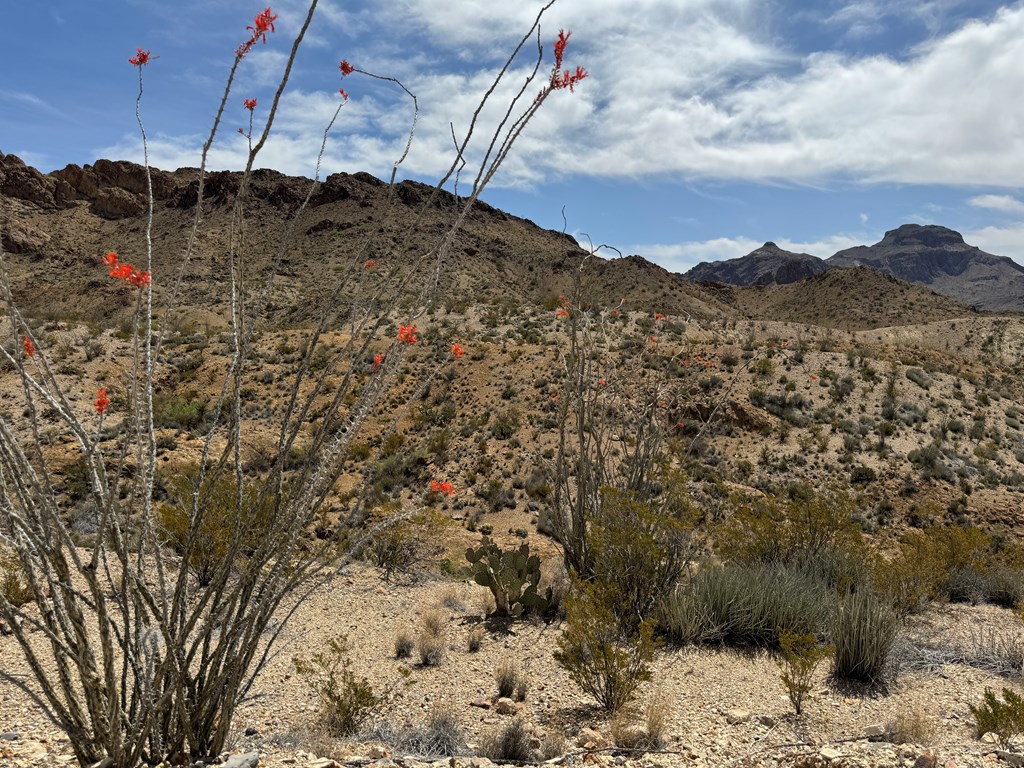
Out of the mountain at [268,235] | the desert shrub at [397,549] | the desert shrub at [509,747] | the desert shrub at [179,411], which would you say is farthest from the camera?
the mountain at [268,235]

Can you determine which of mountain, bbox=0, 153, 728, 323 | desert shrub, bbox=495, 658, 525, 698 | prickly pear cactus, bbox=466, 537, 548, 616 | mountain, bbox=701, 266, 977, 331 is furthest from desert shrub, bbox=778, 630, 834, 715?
mountain, bbox=701, 266, 977, 331

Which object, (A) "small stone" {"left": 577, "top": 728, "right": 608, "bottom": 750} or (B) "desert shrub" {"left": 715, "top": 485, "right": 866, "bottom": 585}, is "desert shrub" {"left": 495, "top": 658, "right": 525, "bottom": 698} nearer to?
(A) "small stone" {"left": 577, "top": 728, "right": 608, "bottom": 750}

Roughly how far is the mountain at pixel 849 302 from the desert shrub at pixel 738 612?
157ft

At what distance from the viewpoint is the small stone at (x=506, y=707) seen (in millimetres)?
4574

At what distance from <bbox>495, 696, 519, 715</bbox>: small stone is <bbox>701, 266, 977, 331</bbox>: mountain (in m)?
50.2

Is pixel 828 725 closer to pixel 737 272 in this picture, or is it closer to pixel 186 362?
pixel 186 362

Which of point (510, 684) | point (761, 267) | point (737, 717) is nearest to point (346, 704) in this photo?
point (510, 684)

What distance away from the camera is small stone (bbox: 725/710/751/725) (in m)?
4.16

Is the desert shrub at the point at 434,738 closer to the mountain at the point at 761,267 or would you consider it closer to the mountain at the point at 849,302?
the mountain at the point at 849,302

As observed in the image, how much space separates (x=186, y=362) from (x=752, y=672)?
1886 cm

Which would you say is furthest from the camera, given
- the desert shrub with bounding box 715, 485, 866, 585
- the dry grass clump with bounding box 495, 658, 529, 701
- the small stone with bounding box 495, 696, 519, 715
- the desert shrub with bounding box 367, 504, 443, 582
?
the desert shrub with bounding box 367, 504, 443, 582

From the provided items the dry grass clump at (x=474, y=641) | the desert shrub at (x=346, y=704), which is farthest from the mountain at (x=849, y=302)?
the desert shrub at (x=346, y=704)

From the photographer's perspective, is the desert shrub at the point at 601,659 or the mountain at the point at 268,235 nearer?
the desert shrub at the point at 601,659

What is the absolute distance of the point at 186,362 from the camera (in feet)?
65.0
